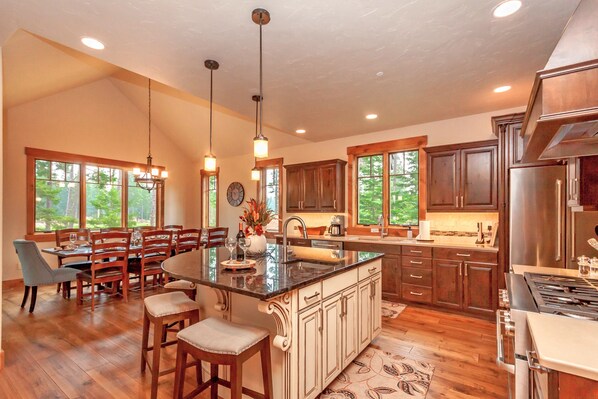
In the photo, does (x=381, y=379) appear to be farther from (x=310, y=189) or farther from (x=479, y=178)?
(x=310, y=189)

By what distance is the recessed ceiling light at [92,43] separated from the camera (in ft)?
7.38

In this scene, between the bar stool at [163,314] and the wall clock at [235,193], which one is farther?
the wall clock at [235,193]

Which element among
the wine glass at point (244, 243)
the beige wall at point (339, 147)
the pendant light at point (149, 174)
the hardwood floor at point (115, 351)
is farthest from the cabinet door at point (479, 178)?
the pendant light at point (149, 174)

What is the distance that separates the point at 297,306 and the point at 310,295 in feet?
0.46

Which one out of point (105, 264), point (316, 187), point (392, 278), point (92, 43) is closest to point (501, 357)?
point (392, 278)

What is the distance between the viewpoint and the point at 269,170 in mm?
6590

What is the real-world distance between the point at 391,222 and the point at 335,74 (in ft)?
9.33

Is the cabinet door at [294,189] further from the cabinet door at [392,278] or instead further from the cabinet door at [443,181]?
the cabinet door at [443,181]

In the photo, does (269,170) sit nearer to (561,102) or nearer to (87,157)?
(87,157)

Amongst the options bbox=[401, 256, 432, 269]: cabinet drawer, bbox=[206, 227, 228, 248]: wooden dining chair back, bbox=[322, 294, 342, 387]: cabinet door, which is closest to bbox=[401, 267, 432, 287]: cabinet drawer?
bbox=[401, 256, 432, 269]: cabinet drawer

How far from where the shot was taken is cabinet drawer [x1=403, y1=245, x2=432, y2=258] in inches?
149

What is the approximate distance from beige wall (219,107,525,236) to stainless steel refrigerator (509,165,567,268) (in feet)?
3.34

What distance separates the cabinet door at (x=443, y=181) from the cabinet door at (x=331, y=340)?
8.52 ft

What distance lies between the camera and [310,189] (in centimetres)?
533
